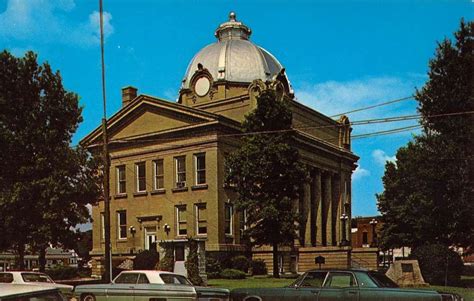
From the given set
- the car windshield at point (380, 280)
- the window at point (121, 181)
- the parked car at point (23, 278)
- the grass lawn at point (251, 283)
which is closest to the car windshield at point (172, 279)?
the parked car at point (23, 278)

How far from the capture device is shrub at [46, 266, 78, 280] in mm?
43906

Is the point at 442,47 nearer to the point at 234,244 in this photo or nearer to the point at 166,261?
the point at 166,261

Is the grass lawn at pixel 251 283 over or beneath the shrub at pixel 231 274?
over

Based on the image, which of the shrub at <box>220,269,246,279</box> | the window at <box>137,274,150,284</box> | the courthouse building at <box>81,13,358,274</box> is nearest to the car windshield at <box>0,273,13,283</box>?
the window at <box>137,274,150,284</box>

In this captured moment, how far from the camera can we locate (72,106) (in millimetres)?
32812

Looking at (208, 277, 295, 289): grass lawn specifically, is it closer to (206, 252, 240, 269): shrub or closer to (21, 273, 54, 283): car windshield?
(206, 252, 240, 269): shrub

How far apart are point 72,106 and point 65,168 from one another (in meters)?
3.41

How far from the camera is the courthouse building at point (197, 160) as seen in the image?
1839 inches

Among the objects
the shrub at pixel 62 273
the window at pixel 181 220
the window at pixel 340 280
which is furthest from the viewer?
the window at pixel 181 220

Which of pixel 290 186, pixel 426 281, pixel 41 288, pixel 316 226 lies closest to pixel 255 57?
pixel 316 226

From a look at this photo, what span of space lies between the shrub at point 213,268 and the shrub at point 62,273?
10.9 metres

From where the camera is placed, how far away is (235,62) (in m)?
57.1

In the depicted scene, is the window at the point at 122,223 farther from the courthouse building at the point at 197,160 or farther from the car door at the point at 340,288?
the car door at the point at 340,288

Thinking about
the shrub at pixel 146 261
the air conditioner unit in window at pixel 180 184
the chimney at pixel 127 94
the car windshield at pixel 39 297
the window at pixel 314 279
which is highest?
the chimney at pixel 127 94
